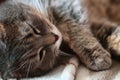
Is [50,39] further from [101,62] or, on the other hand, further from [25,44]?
[101,62]

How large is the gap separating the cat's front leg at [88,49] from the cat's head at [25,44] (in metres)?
0.12

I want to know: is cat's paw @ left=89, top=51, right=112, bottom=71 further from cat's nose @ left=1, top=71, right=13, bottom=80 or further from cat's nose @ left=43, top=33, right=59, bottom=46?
cat's nose @ left=1, top=71, right=13, bottom=80

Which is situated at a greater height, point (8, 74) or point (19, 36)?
point (19, 36)

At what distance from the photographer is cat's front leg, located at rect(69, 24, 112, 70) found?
1.46 metres

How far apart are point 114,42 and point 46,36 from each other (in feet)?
1.21

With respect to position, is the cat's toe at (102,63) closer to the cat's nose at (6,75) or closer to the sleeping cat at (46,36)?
the sleeping cat at (46,36)

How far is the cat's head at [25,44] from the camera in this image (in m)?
1.35

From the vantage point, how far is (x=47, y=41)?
4.59 feet

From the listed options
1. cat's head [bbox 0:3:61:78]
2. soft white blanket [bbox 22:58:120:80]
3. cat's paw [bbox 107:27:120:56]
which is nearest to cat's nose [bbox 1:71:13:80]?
cat's head [bbox 0:3:61:78]

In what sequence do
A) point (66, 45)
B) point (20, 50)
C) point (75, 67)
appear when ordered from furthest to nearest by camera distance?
point (66, 45)
point (75, 67)
point (20, 50)

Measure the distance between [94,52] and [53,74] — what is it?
0.23m

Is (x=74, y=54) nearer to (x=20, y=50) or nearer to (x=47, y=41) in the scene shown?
(x=47, y=41)

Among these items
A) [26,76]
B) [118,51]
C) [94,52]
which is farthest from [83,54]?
[26,76]

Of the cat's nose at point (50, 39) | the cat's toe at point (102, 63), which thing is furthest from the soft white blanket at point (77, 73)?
the cat's nose at point (50, 39)
